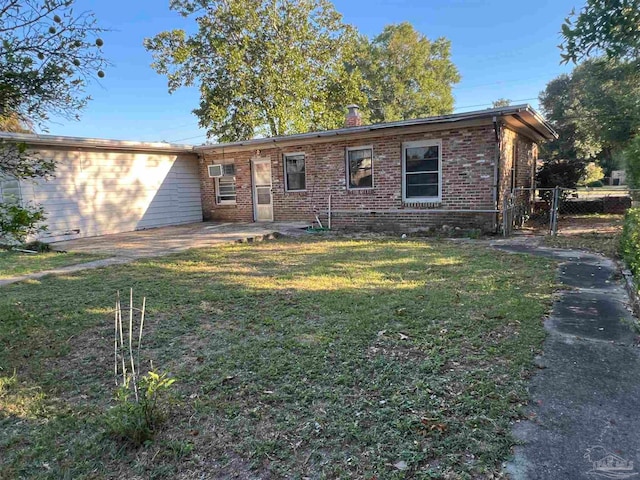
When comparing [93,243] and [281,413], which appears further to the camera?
[93,243]

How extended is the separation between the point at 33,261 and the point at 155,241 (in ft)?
9.14

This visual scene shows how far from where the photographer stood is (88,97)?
12.3 ft

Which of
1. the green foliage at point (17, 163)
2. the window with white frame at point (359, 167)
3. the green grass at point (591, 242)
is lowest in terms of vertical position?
the green grass at point (591, 242)

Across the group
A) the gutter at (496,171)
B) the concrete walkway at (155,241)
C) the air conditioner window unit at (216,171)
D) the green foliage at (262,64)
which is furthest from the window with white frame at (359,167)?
the green foliage at (262,64)

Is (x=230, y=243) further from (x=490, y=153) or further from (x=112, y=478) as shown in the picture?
(x=112, y=478)

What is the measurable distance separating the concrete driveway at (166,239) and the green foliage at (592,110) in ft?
28.2

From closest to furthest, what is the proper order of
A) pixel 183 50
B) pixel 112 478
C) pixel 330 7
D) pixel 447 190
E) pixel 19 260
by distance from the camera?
1. pixel 112 478
2. pixel 19 260
3. pixel 447 190
4. pixel 183 50
5. pixel 330 7

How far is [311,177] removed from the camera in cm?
1239

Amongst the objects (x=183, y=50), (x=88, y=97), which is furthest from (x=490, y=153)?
(x=183, y=50)

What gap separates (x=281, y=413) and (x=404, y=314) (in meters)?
1.99

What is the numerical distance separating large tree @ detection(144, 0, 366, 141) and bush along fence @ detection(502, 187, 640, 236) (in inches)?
473

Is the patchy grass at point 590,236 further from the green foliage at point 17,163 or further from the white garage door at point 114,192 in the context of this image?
the white garage door at point 114,192

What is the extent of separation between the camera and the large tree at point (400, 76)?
109 ft

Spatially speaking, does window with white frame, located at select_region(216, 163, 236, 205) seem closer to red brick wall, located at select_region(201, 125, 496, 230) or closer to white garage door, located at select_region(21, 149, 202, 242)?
red brick wall, located at select_region(201, 125, 496, 230)
